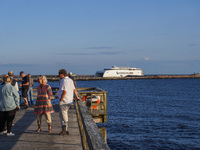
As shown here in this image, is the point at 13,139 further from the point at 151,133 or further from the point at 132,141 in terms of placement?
the point at 151,133

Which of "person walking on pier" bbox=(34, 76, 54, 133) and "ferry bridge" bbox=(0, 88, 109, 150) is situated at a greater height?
"person walking on pier" bbox=(34, 76, 54, 133)

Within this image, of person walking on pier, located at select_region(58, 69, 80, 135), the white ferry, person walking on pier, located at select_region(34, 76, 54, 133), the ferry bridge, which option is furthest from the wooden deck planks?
the white ferry

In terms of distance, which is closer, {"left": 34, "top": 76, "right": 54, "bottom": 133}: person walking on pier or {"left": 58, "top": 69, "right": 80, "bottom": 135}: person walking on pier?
{"left": 58, "top": 69, "right": 80, "bottom": 135}: person walking on pier

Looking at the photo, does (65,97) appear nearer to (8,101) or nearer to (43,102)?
(43,102)

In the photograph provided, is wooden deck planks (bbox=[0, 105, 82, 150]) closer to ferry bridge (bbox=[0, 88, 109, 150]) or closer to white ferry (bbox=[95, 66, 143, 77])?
ferry bridge (bbox=[0, 88, 109, 150])

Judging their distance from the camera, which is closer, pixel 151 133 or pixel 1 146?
pixel 1 146

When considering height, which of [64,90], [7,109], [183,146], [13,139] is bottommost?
[183,146]

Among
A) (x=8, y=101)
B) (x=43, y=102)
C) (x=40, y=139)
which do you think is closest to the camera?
(x=40, y=139)

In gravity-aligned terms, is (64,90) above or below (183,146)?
above

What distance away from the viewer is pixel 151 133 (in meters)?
19.9

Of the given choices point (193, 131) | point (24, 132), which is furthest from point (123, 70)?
point (24, 132)

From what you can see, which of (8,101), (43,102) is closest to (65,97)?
(43,102)

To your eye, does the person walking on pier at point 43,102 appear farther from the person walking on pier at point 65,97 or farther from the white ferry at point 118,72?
the white ferry at point 118,72

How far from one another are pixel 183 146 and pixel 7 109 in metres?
12.8
